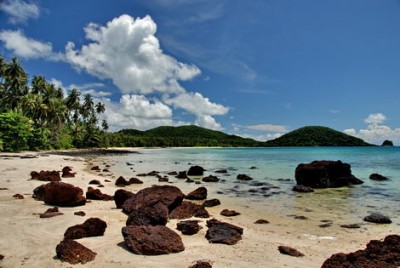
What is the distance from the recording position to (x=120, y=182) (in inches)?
827

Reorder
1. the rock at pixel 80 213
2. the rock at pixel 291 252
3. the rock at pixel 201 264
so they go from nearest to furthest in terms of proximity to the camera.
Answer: the rock at pixel 201 264
the rock at pixel 291 252
the rock at pixel 80 213

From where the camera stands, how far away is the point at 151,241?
24.5ft

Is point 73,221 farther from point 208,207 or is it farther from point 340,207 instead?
point 340,207

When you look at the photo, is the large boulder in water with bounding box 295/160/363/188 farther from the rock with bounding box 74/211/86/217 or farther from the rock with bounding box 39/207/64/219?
the rock with bounding box 39/207/64/219

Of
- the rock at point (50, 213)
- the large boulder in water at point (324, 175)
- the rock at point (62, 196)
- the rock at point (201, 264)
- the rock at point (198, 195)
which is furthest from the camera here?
the large boulder in water at point (324, 175)

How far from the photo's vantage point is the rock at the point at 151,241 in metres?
7.29

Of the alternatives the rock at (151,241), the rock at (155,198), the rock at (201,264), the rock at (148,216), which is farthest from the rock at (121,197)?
the rock at (201,264)

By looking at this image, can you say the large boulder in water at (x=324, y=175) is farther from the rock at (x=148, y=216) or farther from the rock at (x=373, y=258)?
the rock at (x=373, y=258)

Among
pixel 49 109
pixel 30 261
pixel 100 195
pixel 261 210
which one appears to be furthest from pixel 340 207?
pixel 49 109

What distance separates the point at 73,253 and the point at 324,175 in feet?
67.4

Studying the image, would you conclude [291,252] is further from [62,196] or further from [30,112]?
[30,112]

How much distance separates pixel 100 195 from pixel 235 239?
8.07m

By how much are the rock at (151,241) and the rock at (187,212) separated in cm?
345

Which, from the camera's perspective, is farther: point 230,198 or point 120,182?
point 120,182
